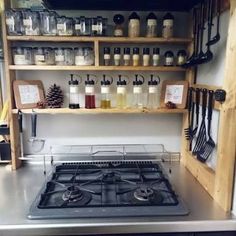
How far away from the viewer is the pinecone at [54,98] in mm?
1345

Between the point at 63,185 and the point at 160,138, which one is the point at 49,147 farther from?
the point at 160,138

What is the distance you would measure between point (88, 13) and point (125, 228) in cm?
112

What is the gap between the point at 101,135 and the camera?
Answer: 4.98ft

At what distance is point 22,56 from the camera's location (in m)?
1.27

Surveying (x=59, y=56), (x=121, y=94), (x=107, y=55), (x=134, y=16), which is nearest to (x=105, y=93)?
(x=121, y=94)

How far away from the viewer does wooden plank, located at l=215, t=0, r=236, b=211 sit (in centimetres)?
88

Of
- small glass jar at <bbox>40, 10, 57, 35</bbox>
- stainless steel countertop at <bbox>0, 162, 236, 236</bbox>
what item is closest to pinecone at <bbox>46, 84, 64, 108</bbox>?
small glass jar at <bbox>40, 10, 57, 35</bbox>

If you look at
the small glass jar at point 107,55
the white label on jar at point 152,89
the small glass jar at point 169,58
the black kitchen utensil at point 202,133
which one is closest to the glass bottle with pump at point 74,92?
the small glass jar at point 107,55

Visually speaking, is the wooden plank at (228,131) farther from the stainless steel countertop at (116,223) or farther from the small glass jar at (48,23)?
the small glass jar at (48,23)

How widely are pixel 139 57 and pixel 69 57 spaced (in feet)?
1.25

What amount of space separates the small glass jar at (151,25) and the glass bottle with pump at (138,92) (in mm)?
251

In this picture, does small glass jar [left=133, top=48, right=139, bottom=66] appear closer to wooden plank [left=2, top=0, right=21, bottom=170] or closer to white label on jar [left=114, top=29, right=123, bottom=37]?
white label on jar [left=114, top=29, right=123, bottom=37]

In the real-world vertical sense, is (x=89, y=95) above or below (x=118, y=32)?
below

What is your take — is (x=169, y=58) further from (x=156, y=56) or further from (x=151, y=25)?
(x=151, y=25)
